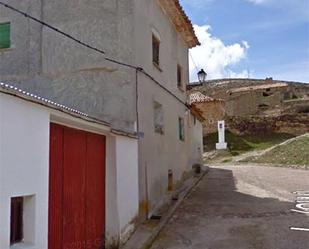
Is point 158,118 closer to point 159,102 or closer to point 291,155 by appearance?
point 159,102

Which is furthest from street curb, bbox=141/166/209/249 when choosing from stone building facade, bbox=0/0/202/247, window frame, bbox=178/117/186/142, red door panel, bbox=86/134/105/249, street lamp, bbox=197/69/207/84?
street lamp, bbox=197/69/207/84

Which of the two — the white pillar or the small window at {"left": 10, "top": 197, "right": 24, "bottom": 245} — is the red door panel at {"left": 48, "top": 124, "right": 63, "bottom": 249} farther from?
the white pillar

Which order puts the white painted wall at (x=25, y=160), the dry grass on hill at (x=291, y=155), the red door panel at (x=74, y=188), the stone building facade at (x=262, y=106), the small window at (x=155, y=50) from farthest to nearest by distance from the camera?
the stone building facade at (x=262, y=106) → the dry grass on hill at (x=291, y=155) → the small window at (x=155, y=50) → the red door panel at (x=74, y=188) → the white painted wall at (x=25, y=160)

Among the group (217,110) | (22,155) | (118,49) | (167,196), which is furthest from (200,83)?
(217,110)

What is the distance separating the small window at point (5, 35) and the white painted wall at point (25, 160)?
19.3 feet

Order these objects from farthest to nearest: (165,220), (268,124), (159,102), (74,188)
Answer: (268,124), (159,102), (165,220), (74,188)

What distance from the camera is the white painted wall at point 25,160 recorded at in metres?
4.61

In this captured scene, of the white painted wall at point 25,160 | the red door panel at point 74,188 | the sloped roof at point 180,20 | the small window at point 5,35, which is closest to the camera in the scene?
the white painted wall at point 25,160

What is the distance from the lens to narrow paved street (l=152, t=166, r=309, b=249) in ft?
28.4

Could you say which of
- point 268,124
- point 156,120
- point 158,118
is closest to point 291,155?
point 268,124

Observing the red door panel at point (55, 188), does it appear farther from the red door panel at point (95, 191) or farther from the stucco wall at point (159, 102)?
the stucco wall at point (159, 102)

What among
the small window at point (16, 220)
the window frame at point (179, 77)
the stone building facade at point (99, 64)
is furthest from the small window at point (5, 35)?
the window frame at point (179, 77)

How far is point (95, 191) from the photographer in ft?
24.8

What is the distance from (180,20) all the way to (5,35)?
19.9 ft
